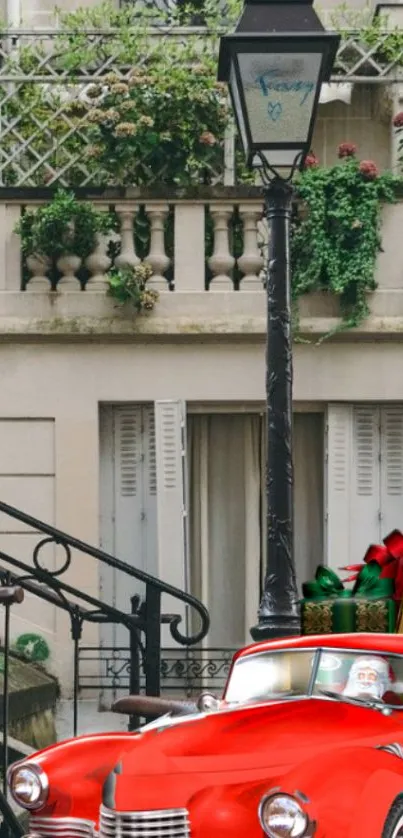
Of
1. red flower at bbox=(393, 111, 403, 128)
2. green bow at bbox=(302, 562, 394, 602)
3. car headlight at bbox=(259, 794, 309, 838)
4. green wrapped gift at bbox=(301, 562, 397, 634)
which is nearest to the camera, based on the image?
car headlight at bbox=(259, 794, 309, 838)

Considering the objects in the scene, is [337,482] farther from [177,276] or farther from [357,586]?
[357,586]

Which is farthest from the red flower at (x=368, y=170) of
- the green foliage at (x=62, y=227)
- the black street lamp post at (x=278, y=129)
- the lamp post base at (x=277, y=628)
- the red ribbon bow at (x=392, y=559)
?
the red ribbon bow at (x=392, y=559)

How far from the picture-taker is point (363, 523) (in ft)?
51.1

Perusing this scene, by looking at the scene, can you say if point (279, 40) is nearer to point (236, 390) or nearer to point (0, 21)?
point (236, 390)

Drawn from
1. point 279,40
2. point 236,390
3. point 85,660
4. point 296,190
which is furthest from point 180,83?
point 279,40

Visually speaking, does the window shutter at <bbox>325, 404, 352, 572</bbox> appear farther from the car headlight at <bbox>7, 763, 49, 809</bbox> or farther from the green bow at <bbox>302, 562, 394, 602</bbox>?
the car headlight at <bbox>7, 763, 49, 809</bbox>

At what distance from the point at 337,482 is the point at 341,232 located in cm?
198

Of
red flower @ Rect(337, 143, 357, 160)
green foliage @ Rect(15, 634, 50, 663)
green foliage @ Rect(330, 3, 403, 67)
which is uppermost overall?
green foliage @ Rect(330, 3, 403, 67)

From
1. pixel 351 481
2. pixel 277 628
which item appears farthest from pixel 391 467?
pixel 277 628

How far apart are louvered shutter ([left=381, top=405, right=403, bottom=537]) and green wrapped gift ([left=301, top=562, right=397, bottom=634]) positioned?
634 centimetres

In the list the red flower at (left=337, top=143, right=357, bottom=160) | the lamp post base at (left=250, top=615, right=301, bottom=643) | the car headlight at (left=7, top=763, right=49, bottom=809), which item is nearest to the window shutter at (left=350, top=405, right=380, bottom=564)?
the red flower at (left=337, top=143, right=357, bottom=160)

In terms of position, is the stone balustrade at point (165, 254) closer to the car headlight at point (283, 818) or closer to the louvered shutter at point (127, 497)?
the louvered shutter at point (127, 497)

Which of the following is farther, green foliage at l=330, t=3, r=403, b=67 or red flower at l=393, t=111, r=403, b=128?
green foliage at l=330, t=3, r=403, b=67

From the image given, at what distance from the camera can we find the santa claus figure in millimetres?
7723
